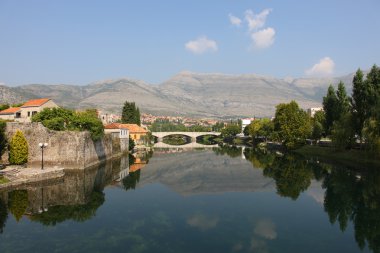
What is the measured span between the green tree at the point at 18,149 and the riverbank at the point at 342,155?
167 ft

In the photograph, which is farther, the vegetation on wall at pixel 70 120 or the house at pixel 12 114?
the house at pixel 12 114

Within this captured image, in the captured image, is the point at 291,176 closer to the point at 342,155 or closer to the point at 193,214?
the point at 342,155

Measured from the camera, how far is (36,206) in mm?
29734

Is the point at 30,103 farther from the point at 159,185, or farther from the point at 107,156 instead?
the point at 159,185

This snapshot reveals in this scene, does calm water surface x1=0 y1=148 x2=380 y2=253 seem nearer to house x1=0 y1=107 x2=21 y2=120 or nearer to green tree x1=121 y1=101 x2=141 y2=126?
house x1=0 y1=107 x2=21 y2=120

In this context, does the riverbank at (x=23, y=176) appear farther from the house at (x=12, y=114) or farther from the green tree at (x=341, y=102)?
the green tree at (x=341, y=102)

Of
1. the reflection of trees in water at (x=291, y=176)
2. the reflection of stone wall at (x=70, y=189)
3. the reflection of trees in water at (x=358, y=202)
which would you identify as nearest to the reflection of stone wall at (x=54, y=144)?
the reflection of stone wall at (x=70, y=189)

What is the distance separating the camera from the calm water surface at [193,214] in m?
22.2

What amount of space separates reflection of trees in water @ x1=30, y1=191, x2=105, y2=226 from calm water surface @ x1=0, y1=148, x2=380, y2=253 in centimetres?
8

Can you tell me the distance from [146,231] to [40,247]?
23.0 feet

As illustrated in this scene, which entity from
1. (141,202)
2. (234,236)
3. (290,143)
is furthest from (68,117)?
(290,143)

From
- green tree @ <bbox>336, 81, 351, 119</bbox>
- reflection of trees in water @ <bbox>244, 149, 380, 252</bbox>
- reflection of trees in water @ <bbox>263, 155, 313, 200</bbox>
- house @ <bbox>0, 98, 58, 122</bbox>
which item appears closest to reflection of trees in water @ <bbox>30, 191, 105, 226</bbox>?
reflection of trees in water @ <bbox>244, 149, 380, 252</bbox>

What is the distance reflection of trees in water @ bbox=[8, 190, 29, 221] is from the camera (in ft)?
91.1

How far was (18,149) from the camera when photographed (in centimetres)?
4619
